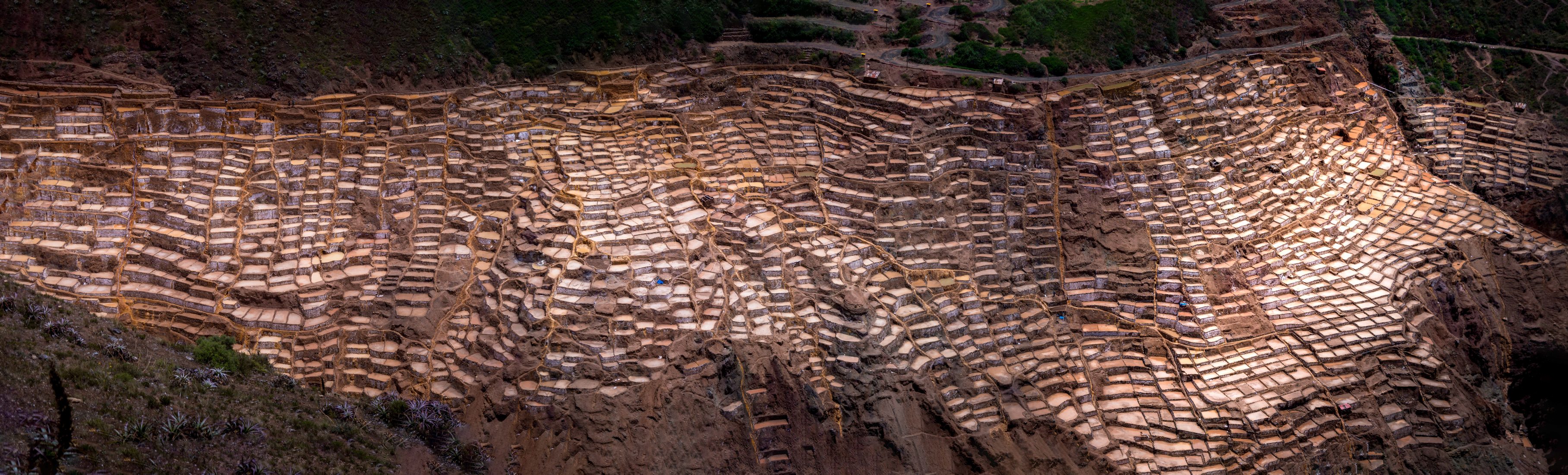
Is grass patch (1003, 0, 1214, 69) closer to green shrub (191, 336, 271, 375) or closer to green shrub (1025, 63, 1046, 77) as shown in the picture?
green shrub (1025, 63, 1046, 77)

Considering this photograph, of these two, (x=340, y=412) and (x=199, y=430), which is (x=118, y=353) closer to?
(x=199, y=430)

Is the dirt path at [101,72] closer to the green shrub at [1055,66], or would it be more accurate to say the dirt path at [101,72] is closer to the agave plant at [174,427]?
the agave plant at [174,427]

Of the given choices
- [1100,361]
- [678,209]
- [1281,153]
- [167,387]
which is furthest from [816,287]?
[1281,153]

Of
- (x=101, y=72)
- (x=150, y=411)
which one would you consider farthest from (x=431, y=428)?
(x=101, y=72)

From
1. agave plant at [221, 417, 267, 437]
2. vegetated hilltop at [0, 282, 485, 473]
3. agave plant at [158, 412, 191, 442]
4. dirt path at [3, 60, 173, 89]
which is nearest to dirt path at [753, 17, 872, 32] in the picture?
vegetated hilltop at [0, 282, 485, 473]

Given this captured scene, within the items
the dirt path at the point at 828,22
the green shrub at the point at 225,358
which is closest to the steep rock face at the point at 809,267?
the green shrub at the point at 225,358
